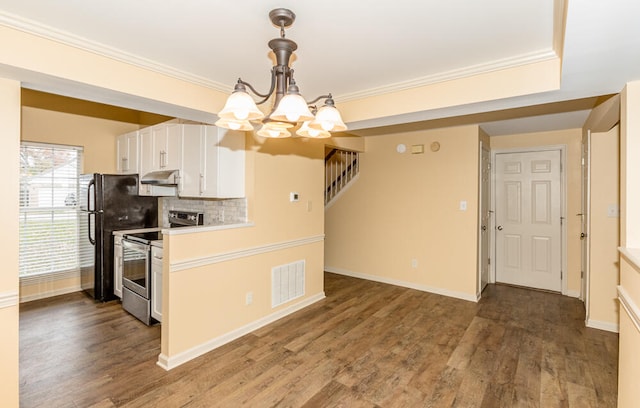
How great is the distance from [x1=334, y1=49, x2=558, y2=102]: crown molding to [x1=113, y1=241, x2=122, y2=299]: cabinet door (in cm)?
330

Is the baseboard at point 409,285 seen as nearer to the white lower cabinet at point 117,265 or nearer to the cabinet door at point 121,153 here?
the white lower cabinet at point 117,265

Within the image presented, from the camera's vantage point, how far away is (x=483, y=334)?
3.23m

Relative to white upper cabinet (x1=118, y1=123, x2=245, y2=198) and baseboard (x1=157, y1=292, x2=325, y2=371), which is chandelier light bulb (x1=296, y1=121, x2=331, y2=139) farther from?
baseboard (x1=157, y1=292, x2=325, y2=371)

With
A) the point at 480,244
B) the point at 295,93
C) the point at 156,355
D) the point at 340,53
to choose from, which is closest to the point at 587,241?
the point at 480,244

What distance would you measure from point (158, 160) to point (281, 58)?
275 centimetres

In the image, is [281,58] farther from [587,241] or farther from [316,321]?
[587,241]

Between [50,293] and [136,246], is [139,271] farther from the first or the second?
[50,293]

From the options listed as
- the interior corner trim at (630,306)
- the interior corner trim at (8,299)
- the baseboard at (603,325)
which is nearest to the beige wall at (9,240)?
the interior corner trim at (8,299)

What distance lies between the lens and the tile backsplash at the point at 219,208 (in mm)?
3407

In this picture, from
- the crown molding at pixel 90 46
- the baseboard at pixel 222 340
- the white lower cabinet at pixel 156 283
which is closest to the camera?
the crown molding at pixel 90 46

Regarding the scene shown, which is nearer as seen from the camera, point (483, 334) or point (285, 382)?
point (285, 382)

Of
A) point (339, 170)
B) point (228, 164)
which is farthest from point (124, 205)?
point (339, 170)

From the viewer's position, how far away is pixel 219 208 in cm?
363

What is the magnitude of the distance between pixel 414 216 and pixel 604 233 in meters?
2.11
